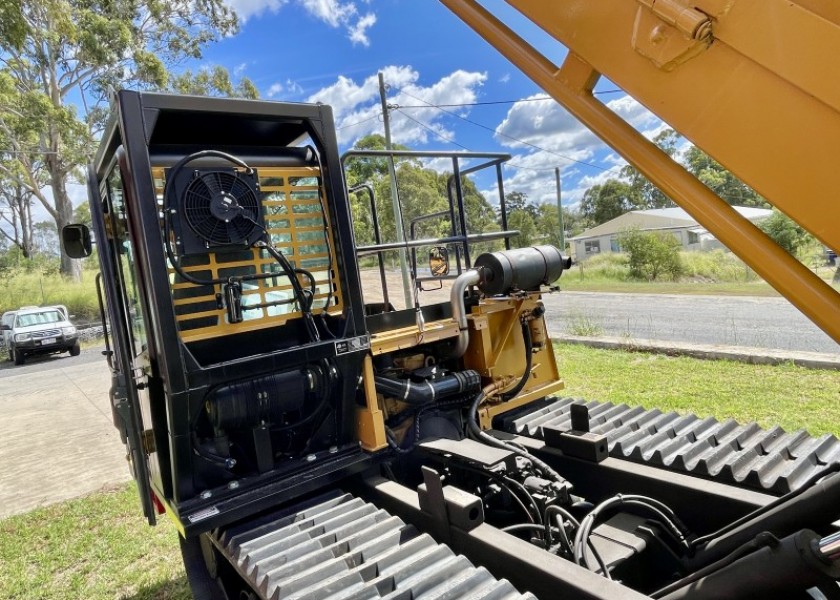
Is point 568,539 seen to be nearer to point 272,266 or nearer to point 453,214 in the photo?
point 272,266

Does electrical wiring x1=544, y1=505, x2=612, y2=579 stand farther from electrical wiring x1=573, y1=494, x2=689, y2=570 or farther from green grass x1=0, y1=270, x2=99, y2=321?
green grass x1=0, y1=270, x2=99, y2=321

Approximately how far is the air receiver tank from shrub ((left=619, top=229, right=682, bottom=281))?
25381 mm

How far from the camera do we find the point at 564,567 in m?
1.88

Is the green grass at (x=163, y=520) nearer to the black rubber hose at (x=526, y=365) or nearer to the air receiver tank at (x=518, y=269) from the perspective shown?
the black rubber hose at (x=526, y=365)

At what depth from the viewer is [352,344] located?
105 inches

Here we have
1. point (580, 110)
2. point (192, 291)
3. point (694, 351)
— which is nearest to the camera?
point (580, 110)

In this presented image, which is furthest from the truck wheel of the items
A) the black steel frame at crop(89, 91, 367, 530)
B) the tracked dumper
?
the black steel frame at crop(89, 91, 367, 530)

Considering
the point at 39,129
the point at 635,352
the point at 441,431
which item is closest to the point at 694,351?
the point at 635,352

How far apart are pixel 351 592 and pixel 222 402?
1046 millimetres

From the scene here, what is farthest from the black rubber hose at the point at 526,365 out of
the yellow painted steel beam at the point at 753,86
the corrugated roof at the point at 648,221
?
the corrugated roof at the point at 648,221

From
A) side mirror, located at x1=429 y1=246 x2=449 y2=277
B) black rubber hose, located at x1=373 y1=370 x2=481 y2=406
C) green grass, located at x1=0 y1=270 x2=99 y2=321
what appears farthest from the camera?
green grass, located at x1=0 y1=270 x2=99 y2=321

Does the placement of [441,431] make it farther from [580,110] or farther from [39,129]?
[39,129]

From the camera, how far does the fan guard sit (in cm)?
234

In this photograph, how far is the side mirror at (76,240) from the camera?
3256 mm
